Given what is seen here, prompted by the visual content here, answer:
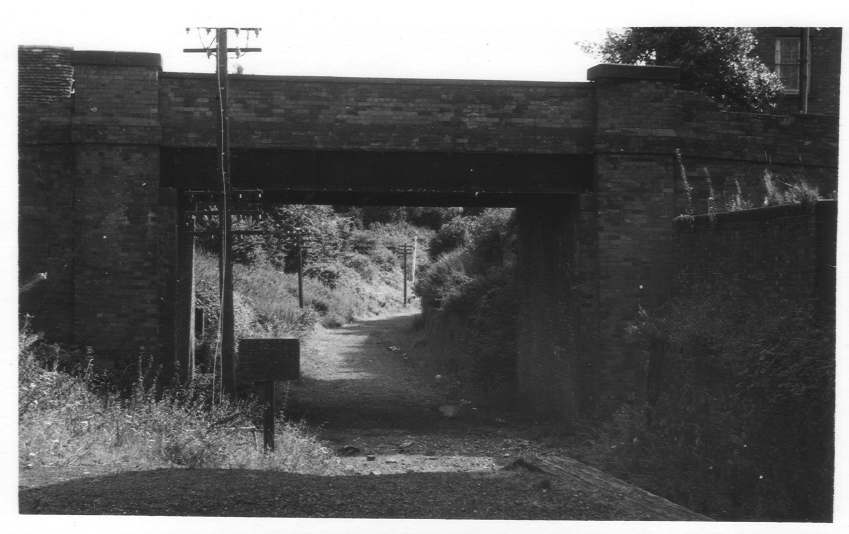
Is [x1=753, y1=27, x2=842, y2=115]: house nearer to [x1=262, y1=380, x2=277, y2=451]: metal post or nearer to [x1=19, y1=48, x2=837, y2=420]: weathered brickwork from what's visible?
[x1=19, y1=48, x2=837, y2=420]: weathered brickwork

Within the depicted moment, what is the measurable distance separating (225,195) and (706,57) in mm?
10043

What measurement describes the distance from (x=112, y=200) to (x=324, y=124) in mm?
3124

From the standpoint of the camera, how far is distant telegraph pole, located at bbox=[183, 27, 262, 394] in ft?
38.1

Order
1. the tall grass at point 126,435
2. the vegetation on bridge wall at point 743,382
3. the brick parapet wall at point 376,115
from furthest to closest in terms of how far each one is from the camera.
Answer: the brick parapet wall at point 376,115, the tall grass at point 126,435, the vegetation on bridge wall at point 743,382

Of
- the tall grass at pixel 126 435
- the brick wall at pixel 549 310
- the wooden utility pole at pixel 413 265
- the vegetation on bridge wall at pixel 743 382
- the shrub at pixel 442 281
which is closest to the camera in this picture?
the vegetation on bridge wall at pixel 743 382

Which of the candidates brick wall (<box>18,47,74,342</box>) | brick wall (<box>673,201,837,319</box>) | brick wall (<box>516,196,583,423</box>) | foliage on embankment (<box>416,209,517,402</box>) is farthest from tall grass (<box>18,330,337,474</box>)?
foliage on embankment (<box>416,209,517,402</box>)

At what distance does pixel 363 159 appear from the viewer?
11914mm

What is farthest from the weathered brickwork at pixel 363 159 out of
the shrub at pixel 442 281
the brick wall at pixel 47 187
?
the shrub at pixel 442 281

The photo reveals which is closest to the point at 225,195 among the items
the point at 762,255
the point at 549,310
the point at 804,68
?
the point at 549,310

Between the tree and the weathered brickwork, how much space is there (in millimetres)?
3980

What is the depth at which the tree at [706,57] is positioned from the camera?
53.2 ft

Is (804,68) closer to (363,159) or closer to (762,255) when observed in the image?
(762,255)

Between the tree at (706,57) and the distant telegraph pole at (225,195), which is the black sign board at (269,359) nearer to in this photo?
the distant telegraph pole at (225,195)

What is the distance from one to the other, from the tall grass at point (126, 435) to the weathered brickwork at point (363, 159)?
1.50m
